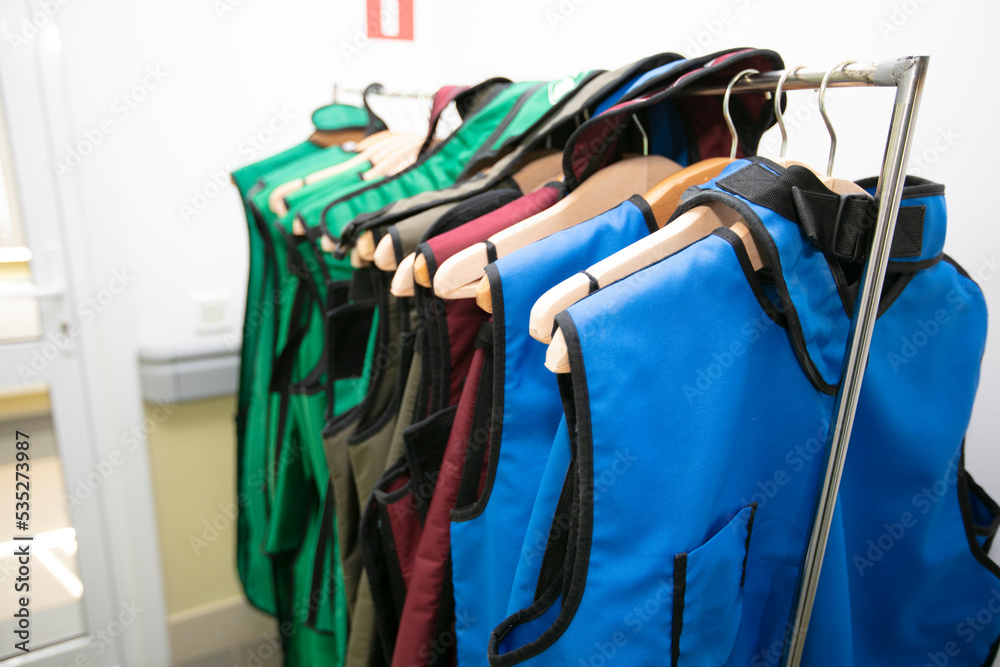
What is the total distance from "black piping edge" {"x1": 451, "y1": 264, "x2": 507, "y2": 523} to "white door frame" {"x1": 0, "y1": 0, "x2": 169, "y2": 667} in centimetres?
132

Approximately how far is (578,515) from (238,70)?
1535 millimetres

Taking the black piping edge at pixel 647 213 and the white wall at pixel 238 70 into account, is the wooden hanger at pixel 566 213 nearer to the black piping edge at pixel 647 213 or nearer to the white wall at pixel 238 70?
the black piping edge at pixel 647 213

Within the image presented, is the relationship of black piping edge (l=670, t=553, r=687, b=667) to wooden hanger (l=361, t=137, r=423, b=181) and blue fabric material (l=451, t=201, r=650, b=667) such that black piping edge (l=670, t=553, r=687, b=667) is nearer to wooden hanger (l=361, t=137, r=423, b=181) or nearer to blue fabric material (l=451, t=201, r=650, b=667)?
blue fabric material (l=451, t=201, r=650, b=667)

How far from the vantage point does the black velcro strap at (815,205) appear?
1.70ft

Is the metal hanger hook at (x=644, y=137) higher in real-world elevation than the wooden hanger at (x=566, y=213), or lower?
higher

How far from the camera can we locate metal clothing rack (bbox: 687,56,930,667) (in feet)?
1.48

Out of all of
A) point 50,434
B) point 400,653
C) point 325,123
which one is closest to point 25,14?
point 325,123

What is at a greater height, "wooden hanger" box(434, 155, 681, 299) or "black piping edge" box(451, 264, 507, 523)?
"wooden hanger" box(434, 155, 681, 299)

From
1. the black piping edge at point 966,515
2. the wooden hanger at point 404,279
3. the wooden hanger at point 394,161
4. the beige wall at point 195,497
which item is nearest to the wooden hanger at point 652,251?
the wooden hanger at point 404,279

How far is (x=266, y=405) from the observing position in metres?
1.30

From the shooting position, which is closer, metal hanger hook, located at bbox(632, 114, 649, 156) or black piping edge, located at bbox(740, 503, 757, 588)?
black piping edge, located at bbox(740, 503, 757, 588)

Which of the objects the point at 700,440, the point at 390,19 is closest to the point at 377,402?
the point at 700,440

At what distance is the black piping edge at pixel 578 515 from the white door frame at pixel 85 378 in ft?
4.83

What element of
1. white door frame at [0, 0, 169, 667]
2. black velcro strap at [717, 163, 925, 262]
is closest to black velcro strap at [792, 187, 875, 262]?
black velcro strap at [717, 163, 925, 262]
